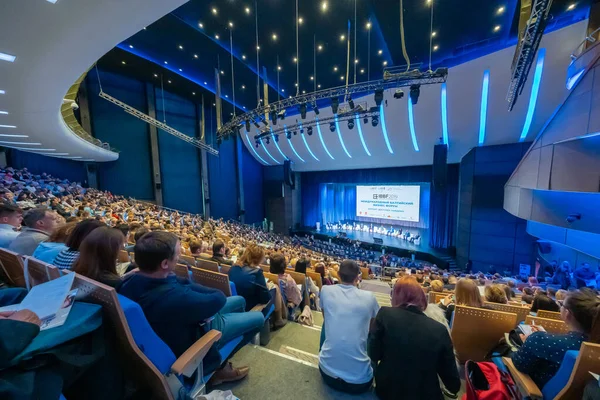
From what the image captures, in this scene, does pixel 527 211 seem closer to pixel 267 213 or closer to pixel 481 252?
pixel 481 252

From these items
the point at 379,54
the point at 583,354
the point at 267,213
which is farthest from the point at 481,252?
the point at 267,213

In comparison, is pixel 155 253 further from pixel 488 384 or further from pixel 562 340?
pixel 562 340

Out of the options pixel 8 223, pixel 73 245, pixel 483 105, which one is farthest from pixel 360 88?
pixel 8 223

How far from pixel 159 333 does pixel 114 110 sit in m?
15.1

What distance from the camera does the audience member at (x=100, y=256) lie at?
1.36 metres

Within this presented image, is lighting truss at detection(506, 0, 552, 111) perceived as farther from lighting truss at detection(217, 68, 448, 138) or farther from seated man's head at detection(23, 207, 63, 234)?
seated man's head at detection(23, 207, 63, 234)

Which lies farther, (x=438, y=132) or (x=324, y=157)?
(x=324, y=157)

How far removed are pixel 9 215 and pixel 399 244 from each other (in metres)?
15.5

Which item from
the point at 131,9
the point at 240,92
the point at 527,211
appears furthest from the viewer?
the point at 240,92

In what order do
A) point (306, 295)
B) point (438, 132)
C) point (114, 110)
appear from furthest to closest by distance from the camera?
point (114, 110) < point (438, 132) < point (306, 295)

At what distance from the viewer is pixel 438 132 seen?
34.8 ft

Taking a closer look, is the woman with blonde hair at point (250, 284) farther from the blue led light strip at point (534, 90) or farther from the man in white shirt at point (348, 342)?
the blue led light strip at point (534, 90)

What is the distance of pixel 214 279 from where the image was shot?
2.26m

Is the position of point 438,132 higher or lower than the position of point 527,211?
higher
